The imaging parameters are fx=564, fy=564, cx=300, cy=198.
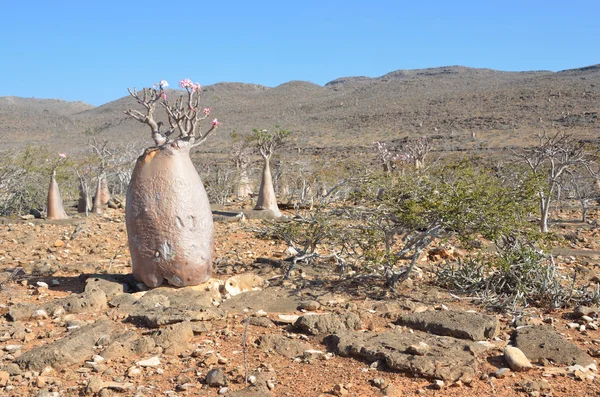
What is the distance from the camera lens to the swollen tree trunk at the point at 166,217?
16.7 feet

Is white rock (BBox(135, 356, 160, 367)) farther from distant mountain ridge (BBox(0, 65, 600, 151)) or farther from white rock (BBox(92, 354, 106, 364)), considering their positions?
distant mountain ridge (BBox(0, 65, 600, 151))

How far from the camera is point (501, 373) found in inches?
134

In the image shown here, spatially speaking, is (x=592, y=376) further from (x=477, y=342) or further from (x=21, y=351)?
(x=21, y=351)

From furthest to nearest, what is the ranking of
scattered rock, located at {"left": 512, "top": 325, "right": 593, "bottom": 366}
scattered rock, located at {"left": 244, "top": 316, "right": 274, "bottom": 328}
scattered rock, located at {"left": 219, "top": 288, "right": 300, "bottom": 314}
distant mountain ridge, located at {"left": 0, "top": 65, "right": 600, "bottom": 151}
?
distant mountain ridge, located at {"left": 0, "top": 65, "right": 600, "bottom": 151}, scattered rock, located at {"left": 219, "top": 288, "right": 300, "bottom": 314}, scattered rock, located at {"left": 244, "top": 316, "right": 274, "bottom": 328}, scattered rock, located at {"left": 512, "top": 325, "right": 593, "bottom": 366}

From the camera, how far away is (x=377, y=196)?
5805mm

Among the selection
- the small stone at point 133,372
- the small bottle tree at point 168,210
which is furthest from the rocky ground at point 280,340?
the small bottle tree at point 168,210

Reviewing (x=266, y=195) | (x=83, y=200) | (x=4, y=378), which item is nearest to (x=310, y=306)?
(x=4, y=378)

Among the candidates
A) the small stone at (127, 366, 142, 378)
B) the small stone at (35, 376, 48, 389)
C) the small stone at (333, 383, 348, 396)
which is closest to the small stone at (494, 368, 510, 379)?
the small stone at (333, 383, 348, 396)

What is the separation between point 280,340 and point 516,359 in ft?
4.97

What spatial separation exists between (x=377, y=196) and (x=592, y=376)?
2.82 metres

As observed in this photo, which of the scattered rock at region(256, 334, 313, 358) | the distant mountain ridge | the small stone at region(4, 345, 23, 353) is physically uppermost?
the distant mountain ridge

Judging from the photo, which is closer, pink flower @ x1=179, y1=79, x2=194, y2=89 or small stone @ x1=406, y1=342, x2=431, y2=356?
small stone @ x1=406, y1=342, x2=431, y2=356

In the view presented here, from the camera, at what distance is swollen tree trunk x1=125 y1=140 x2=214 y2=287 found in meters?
5.09

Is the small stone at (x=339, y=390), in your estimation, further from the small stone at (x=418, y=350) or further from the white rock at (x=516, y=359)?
the white rock at (x=516, y=359)
